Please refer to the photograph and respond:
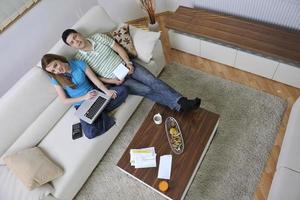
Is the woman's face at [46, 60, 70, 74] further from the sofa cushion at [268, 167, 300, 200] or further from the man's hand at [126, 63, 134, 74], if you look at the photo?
the sofa cushion at [268, 167, 300, 200]

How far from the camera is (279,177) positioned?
186 centimetres

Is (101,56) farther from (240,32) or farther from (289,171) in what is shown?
(289,171)

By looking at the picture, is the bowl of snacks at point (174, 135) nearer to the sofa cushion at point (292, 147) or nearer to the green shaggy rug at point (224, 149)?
the green shaggy rug at point (224, 149)

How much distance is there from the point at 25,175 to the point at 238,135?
6.50 feet

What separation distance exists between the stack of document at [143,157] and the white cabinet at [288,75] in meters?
1.58

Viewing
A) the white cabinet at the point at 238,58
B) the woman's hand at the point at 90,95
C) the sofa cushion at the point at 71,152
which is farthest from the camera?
the white cabinet at the point at 238,58

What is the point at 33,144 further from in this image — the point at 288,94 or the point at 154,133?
the point at 288,94

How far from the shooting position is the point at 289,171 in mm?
1851

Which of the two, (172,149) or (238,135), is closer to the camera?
(172,149)

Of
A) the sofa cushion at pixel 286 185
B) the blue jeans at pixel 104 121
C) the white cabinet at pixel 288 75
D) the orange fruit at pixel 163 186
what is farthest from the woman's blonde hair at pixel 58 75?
the white cabinet at pixel 288 75

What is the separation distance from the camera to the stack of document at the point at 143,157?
209 cm

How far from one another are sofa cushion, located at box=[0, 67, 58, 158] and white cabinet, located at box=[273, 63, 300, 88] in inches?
92.3

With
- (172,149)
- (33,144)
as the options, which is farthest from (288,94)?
(33,144)

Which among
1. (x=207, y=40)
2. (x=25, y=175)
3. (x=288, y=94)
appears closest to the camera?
(x=25, y=175)
